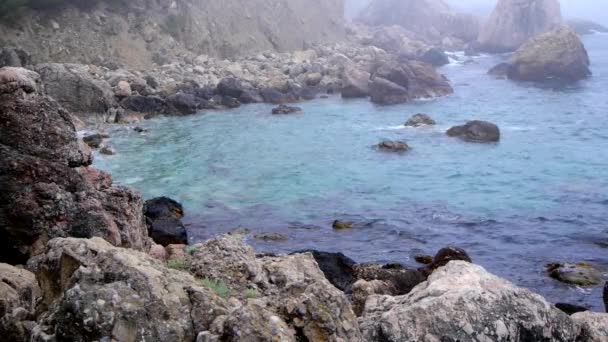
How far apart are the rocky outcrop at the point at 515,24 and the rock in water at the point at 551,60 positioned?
2533 cm

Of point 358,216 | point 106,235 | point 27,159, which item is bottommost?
point 358,216

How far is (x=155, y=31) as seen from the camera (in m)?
54.4

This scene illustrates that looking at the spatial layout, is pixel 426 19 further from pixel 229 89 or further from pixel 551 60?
pixel 229 89

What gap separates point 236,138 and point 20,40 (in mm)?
21159

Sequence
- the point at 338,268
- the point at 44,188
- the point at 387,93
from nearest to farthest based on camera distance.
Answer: the point at 44,188, the point at 338,268, the point at 387,93

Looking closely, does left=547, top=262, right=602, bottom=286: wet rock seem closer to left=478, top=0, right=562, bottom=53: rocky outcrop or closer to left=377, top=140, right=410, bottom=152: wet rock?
left=377, top=140, right=410, bottom=152: wet rock

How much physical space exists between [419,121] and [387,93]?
8773mm

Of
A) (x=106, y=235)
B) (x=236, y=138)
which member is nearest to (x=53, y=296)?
(x=106, y=235)

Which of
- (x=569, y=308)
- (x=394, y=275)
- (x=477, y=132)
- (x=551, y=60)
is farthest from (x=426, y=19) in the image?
(x=569, y=308)

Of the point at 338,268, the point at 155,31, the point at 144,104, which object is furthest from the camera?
the point at 155,31

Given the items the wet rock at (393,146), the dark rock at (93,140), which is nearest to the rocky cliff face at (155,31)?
the dark rock at (93,140)

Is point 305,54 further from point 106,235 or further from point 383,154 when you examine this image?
point 106,235

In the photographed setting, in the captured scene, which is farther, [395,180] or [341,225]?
[395,180]

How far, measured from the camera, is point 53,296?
7.32 meters
